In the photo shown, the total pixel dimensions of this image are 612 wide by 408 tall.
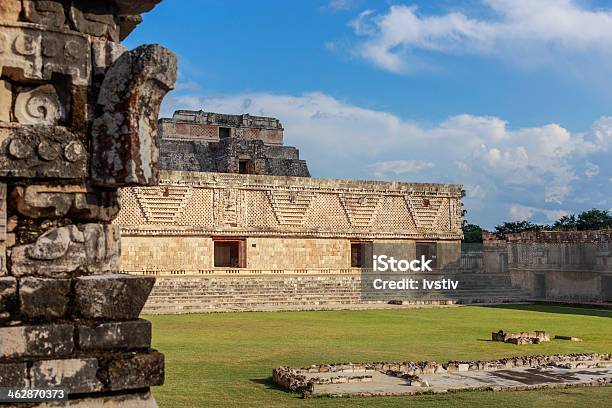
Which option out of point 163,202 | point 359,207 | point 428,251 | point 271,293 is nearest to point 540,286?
point 428,251

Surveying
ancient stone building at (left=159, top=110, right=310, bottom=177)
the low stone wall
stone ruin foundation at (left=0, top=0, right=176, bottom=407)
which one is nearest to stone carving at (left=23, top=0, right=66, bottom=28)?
stone ruin foundation at (left=0, top=0, right=176, bottom=407)

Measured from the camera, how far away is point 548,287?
1008 inches

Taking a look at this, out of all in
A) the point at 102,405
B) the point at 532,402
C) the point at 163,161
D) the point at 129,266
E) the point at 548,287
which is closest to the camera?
the point at 102,405

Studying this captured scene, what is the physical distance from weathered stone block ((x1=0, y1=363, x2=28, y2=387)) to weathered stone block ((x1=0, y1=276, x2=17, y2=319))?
22 cm

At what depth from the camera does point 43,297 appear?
335cm

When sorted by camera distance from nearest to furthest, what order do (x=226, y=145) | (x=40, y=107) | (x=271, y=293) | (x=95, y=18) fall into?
(x=40, y=107), (x=95, y=18), (x=271, y=293), (x=226, y=145)

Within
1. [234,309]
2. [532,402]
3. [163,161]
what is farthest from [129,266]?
[532,402]

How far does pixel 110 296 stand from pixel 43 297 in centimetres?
28

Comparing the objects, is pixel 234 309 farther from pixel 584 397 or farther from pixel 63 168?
pixel 63 168

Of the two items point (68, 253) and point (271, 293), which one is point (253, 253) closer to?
point (271, 293)

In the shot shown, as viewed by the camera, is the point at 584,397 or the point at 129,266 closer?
the point at 584,397

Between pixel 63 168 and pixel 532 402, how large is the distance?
17.7ft

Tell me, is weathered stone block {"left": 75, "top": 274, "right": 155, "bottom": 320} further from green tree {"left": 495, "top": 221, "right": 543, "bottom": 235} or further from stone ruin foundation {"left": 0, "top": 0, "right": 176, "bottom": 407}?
green tree {"left": 495, "top": 221, "right": 543, "bottom": 235}

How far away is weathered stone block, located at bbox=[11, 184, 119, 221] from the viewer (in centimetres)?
340
